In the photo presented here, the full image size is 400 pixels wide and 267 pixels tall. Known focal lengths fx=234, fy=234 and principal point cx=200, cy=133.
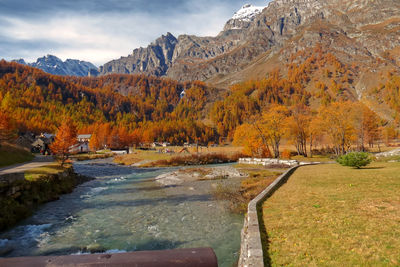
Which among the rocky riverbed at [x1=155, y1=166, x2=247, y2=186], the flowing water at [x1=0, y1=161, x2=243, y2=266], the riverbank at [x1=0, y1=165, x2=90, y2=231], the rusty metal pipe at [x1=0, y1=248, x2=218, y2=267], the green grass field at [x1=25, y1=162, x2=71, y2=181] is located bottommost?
the rocky riverbed at [x1=155, y1=166, x2=247, y2=186]

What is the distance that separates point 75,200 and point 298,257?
23781 millimetres

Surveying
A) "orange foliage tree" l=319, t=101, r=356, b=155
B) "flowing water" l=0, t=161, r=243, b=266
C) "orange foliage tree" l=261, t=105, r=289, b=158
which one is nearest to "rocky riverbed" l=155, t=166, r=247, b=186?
"flowing water" l=0, t=161, r=243, b=266

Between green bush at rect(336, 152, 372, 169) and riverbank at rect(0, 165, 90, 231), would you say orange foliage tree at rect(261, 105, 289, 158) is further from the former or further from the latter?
riverbank at rect(0, 165, 90, 231)

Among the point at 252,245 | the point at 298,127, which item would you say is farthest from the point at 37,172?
the point at 298,127

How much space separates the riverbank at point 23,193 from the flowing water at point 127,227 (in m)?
0.77

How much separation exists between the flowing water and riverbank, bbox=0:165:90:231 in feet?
2.51

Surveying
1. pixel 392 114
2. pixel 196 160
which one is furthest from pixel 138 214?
pixel 392 114

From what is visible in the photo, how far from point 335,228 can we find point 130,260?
9.86m

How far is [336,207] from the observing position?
12266mm

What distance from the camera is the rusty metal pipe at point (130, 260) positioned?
2.08 metres

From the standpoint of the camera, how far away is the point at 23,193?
20.8 metres

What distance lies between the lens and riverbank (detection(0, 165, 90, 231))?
1705cm

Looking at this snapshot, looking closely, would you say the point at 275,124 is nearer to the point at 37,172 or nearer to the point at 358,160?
the point at 358,160

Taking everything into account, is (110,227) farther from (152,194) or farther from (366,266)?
(366,266)
